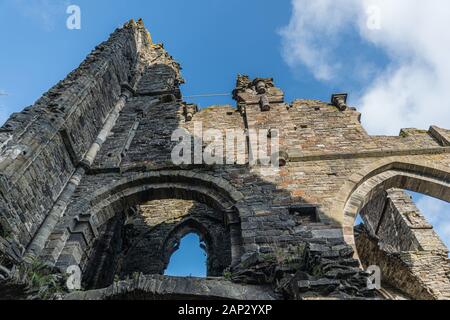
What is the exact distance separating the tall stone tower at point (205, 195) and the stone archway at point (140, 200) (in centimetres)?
2

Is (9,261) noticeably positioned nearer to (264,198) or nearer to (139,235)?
(264,198)

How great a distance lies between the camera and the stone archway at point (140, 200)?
5988 millimetres

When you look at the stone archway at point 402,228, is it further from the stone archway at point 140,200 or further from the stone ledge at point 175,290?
the stone ledge at point 175,290

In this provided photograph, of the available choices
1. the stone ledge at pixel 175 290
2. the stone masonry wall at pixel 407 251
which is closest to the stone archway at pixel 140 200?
the stone ledge at pixel 175 290

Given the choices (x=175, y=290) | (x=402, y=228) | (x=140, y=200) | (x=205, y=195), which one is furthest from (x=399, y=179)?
(x=402, y=228)

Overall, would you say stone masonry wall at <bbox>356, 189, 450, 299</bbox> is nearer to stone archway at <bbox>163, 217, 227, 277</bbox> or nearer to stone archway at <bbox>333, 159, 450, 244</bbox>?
stone archway at <bbox>333, 159, 450, 244</bbox>

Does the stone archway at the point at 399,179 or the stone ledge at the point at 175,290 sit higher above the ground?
the stone archway at the point at 399,179

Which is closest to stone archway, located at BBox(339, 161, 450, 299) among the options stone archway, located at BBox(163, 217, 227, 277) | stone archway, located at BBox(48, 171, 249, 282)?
stone archway, located at BBox(48, 171, 249, 282)

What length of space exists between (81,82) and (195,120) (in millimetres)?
2937

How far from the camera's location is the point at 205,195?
22.9 ft

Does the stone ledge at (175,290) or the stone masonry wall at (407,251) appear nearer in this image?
the stone ledge at (175,290)

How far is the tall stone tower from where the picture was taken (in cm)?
471
